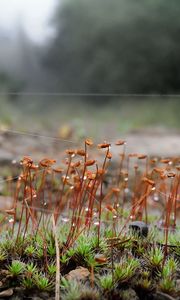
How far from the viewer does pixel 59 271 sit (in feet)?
6.94

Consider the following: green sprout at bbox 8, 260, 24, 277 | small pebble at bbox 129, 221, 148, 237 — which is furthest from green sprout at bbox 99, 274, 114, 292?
small pebble at bbox 129, 221, 148, 237

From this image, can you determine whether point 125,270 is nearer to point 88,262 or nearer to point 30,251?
point 88,262

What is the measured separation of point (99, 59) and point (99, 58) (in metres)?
0.02

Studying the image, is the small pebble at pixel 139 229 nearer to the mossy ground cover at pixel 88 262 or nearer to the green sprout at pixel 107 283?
the mossy ground cover at pixel 88 262

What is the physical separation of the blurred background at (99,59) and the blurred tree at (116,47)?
0.8 inches

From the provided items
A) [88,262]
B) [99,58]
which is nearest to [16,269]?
[88,262]

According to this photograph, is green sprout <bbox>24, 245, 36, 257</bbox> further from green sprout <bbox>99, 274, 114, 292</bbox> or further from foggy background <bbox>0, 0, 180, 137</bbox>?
foggy background <bbox>0, 0, 180, 137</bbox>

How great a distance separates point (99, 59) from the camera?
34.8 feet

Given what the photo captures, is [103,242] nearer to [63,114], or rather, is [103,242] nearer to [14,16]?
[63,114]

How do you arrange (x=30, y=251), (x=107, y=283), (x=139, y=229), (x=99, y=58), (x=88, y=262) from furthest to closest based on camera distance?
1. (x=99, y=58)
2. (x=139, y=229)
3. (x=30, y=251)
4. (x=88, y=262)
5. (x=107, y=283)

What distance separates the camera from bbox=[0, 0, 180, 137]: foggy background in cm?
991

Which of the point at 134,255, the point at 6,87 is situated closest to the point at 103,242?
the point at 134,255

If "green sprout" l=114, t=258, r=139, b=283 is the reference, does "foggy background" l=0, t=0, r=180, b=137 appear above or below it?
above

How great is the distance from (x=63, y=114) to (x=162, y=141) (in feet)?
9.01
